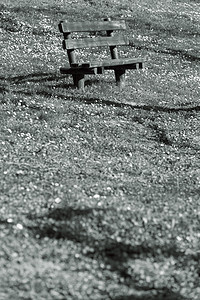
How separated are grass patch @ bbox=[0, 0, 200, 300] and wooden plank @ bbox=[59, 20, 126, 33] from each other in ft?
5.63

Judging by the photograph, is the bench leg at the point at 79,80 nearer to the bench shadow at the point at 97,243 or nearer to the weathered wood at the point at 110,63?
the weathered wood at the point at 110,63

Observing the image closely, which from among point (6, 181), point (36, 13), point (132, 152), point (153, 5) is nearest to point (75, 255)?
point (6, 181)

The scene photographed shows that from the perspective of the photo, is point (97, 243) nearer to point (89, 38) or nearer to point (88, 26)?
point (89, 38)

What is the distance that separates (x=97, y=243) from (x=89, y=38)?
1233cm

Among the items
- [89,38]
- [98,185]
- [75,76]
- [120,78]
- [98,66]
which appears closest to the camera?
[98,185]

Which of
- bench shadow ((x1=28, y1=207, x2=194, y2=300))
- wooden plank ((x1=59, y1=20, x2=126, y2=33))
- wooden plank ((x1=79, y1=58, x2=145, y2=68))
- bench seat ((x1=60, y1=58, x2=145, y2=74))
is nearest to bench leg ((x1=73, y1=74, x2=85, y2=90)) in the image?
bench seat ((x1=60, y1=58, x2=145, y2=74))

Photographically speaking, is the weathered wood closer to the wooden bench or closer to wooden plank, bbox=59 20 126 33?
the wooden bench

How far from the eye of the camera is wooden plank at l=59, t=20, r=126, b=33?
17734 mm

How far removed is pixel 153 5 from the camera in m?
44.5

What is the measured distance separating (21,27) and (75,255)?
2520 cm

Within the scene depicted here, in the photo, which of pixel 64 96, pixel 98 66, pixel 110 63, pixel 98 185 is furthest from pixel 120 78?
pixel 98 185

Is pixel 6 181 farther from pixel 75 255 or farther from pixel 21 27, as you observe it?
pixel 21 27

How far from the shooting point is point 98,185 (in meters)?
9.97

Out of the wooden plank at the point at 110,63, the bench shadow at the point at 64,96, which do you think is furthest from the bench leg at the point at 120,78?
the bench shadow at the point at 64,96
